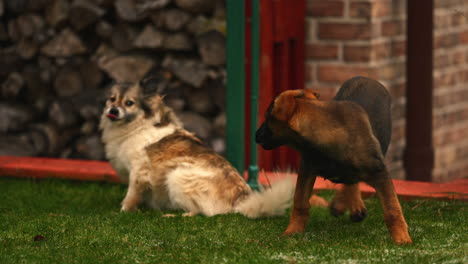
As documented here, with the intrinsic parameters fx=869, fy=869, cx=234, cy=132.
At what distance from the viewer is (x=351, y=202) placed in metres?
4.95

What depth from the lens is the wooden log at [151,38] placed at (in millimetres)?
7195

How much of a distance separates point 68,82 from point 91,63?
0.94ft

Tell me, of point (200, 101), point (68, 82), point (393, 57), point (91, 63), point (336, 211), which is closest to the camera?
point (336, 211)

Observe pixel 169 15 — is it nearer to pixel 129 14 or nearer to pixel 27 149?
pixel 129 14

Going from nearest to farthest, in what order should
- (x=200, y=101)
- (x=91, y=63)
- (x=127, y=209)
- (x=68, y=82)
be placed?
(x=127, y=209) < (x=200, y=101) < (x=91, y=63) < (x=68, y=82)

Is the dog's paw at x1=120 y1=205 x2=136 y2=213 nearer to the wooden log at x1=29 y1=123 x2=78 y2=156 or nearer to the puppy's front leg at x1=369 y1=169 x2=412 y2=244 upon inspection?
the puppy's front leg at x1=369 y1=169 x2=412 y2=244

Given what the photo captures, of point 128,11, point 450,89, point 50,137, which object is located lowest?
point 50,137

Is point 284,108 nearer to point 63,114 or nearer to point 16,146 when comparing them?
point 63,114

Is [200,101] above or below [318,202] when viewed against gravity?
above

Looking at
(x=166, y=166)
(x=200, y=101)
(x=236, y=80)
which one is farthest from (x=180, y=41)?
(x=166, y=166)

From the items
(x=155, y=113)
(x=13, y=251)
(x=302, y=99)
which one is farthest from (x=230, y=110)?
(x=13, y=251)

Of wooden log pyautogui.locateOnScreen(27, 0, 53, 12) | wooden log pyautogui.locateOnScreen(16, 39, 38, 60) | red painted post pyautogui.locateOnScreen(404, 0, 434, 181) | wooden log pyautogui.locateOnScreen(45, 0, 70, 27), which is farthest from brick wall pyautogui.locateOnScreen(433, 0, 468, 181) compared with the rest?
wooden log pyautogui.locateOnScreen(16, 39, 38, 60)

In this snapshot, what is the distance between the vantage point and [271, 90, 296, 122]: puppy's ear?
4184mm

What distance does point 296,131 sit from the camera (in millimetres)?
4195
